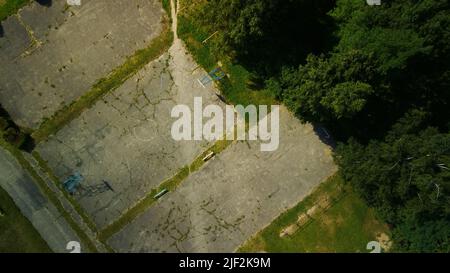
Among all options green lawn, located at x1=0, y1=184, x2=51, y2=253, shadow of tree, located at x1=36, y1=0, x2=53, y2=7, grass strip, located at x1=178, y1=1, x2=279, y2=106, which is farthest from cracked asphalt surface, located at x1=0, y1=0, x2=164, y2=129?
green lawn, located at x1=0, y1=184, x2=51, y2=253

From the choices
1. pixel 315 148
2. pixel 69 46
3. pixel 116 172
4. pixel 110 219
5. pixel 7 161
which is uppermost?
pixel 69 46

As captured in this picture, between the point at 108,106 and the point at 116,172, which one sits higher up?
the point at 108,106

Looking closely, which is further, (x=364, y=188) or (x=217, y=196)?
(x=217, y=196)

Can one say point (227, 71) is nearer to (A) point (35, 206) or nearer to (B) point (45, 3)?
(B) point (45, 3)

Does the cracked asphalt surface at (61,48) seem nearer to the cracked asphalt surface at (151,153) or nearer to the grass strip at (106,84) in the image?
the cracked asphalt surface at (151,153)

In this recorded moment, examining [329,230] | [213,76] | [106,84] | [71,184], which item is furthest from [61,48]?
[329,230]

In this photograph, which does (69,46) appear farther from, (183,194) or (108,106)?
(183,194)

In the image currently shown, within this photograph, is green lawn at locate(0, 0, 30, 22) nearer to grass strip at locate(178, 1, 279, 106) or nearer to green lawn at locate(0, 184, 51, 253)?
grass strip at locate(178, 1, 279, 106)

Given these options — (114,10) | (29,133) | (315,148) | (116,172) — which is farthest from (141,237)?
(114,10)
